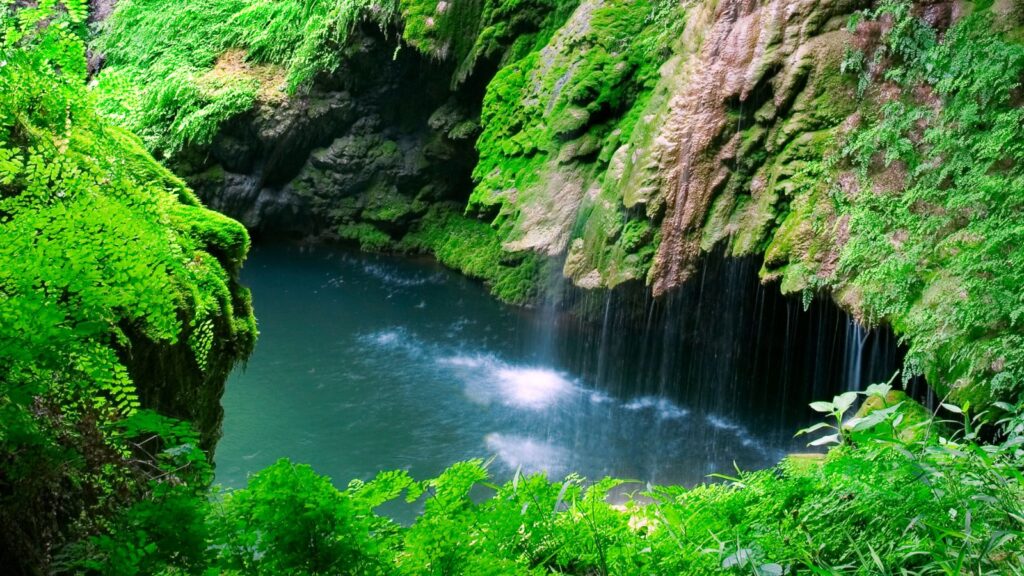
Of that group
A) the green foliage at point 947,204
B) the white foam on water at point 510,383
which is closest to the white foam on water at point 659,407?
the white foam on water at point 510,383

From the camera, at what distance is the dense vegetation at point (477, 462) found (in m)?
1.79

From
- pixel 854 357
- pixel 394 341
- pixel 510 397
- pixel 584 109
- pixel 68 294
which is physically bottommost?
pixel 510 397

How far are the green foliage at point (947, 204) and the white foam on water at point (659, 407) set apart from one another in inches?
92.8

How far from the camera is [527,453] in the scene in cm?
665

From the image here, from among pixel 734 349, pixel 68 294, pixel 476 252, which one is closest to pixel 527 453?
pixel 734 349

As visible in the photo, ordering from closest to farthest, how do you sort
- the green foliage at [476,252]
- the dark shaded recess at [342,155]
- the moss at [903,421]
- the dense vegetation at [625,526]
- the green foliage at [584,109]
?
the dense vegetation at [625,526], the moss at [903,421], the green foliage at [584,109], the green foliage at [476,252], the dark shaded recess at [342,155]

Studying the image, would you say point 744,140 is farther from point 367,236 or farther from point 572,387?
point 367,236

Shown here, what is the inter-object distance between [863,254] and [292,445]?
4862 millimetres

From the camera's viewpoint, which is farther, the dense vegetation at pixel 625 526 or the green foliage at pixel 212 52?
the green foliage at pixel 212 52

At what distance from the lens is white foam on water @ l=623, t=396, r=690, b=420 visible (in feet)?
24.1

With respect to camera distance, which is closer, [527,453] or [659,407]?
[527,453]

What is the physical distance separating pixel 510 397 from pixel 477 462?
556cm

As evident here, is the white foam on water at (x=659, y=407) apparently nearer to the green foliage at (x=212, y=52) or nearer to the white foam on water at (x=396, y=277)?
the white foam on water at (x=396, y=277)

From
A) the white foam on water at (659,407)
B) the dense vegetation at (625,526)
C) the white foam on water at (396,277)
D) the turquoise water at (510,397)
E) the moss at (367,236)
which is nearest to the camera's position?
the dense vegetation at (625,526)
